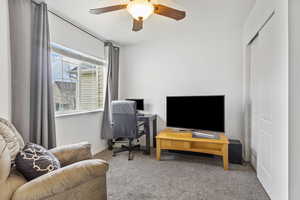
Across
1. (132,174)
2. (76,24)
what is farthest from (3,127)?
(76,24)

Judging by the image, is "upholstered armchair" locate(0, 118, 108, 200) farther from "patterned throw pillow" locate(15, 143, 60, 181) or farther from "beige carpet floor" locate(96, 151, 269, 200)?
"beige carpet floor" locate(96, 151, 269, 200)

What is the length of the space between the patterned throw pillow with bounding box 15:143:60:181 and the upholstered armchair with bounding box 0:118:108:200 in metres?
0.05

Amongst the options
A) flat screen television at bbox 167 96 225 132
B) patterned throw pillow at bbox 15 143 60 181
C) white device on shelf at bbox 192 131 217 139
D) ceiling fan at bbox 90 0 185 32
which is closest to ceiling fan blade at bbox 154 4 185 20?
ceiling fan at bbox 90 0 185 32

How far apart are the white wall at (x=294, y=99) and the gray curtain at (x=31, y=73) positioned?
2.67 meters

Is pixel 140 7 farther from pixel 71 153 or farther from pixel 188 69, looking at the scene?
pixel 188 69

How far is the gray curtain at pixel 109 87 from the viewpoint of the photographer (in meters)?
3.68

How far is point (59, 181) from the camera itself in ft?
4.08

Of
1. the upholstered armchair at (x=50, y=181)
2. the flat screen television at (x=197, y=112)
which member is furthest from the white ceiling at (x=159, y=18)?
the upholstered armchair at (x=50, y=181)

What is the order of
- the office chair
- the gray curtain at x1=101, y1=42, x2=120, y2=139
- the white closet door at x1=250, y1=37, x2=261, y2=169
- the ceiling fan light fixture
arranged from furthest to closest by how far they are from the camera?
the gray curtain at x1=101, y1=42, x2=120, y2=139, the office chair, the white closet door at x1=250, y1=37, x2=261, y2=169, the ceiling fan light fixture

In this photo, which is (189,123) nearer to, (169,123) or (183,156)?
(169,123)

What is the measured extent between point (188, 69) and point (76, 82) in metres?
2.30

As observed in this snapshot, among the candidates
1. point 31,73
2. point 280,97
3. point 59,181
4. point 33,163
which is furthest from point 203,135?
point 31,73

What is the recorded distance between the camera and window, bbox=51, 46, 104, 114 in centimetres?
279

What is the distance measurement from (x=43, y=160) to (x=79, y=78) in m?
2.14
